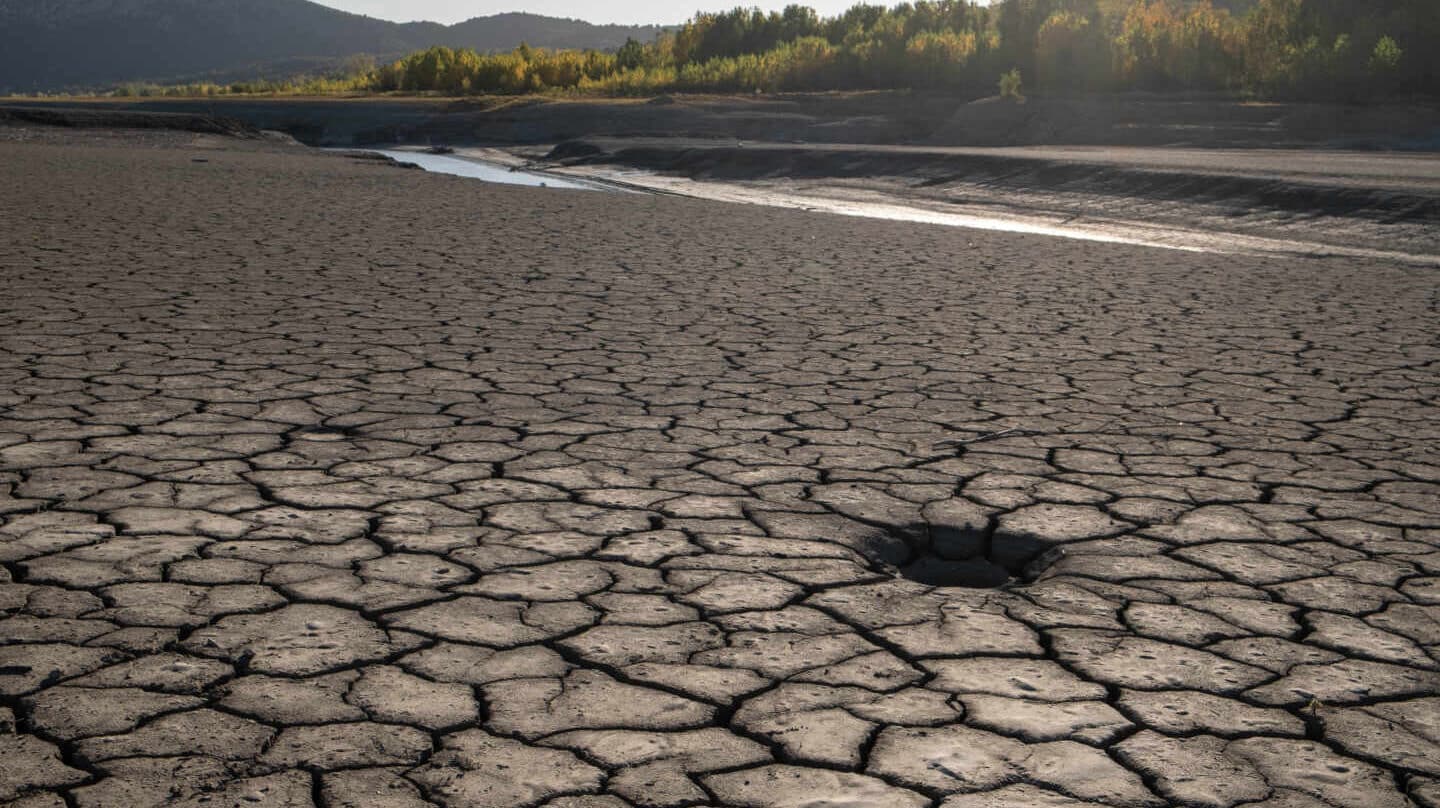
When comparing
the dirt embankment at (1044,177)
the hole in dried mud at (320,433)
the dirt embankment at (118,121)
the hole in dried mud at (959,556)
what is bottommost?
the hole in dried mud at (959,556)

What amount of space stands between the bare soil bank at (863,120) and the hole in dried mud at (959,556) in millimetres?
21015

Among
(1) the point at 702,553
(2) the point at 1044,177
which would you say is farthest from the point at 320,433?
(2) the point at 1044,177

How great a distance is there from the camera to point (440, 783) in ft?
7.43

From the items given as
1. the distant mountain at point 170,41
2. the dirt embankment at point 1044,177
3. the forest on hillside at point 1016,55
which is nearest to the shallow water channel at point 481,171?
the dirt embankment at point 1044,177

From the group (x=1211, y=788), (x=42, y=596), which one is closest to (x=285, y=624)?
(x=42, y=596)

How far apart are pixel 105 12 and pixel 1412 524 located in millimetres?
144001

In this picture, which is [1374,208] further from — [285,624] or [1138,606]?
[285,624]

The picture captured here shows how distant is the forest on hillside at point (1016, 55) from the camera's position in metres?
27.2

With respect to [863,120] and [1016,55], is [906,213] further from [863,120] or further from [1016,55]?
[1016,55]

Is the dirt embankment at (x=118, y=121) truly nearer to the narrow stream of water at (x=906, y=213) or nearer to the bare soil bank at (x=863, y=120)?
the narrow stream of water at (x=906, y=213)

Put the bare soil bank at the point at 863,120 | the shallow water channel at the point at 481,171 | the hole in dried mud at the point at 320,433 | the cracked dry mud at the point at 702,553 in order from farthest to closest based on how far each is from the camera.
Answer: the bare soil bank at the point at 863,120, the shallow water channel at the point at 481,171, the hole in dried mud at the point at 320,433, the cracked dry mud at the point at 702,553

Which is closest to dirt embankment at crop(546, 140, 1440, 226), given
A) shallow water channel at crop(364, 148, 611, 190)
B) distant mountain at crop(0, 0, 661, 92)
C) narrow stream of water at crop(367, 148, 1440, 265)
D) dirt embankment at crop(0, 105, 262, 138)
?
narrow stream of water at crop(367, 148, 1440, 265)

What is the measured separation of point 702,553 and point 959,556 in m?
0.71

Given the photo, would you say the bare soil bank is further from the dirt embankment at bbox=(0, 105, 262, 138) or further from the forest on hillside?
the dirt embankment at bbox=(0, 105, 262, 138)
